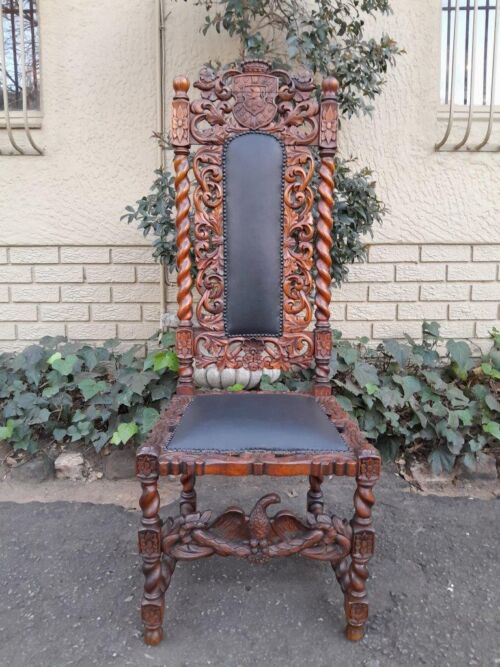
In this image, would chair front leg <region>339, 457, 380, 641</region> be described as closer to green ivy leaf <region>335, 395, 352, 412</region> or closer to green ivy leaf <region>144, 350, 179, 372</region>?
green ivy leaf <region>335, 395, 352, 412</region>

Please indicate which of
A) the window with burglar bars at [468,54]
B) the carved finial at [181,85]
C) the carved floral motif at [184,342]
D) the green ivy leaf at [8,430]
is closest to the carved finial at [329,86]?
the carved finial at [181,85]

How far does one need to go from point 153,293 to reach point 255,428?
178cm

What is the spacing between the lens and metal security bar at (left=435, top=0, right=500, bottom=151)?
2.98 m

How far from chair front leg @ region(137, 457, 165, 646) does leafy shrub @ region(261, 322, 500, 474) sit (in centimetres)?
125

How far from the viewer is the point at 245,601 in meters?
1.72

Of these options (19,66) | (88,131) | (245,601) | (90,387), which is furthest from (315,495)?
(19,66)

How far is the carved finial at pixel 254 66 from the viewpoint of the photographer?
1.82 metres

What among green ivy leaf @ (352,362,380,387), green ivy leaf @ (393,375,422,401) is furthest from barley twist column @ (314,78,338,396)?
green ivy leaf @ (393,375,422,401)

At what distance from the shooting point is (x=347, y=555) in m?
1.58

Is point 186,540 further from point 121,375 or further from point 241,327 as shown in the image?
point 121,375

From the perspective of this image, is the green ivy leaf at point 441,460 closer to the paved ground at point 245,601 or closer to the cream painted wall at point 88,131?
the paved ground at point 245,601

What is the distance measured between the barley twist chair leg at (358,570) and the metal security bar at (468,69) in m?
2.26

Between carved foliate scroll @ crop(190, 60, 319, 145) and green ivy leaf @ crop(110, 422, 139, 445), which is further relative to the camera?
green ivy leaf @ crop(110, 422, 139, 445)

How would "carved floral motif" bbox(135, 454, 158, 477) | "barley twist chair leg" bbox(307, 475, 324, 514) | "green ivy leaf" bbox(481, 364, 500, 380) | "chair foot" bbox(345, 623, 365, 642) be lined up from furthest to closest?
"green ivy leaf" bbox(481, 364, 500, 380) < "barley twist chair leg" bbox(307, 475, 324, 514) < "chair foot" bbox(345, 623, 365, 642) < "carved floral motif" bbox(135, 454, 158, 477)
